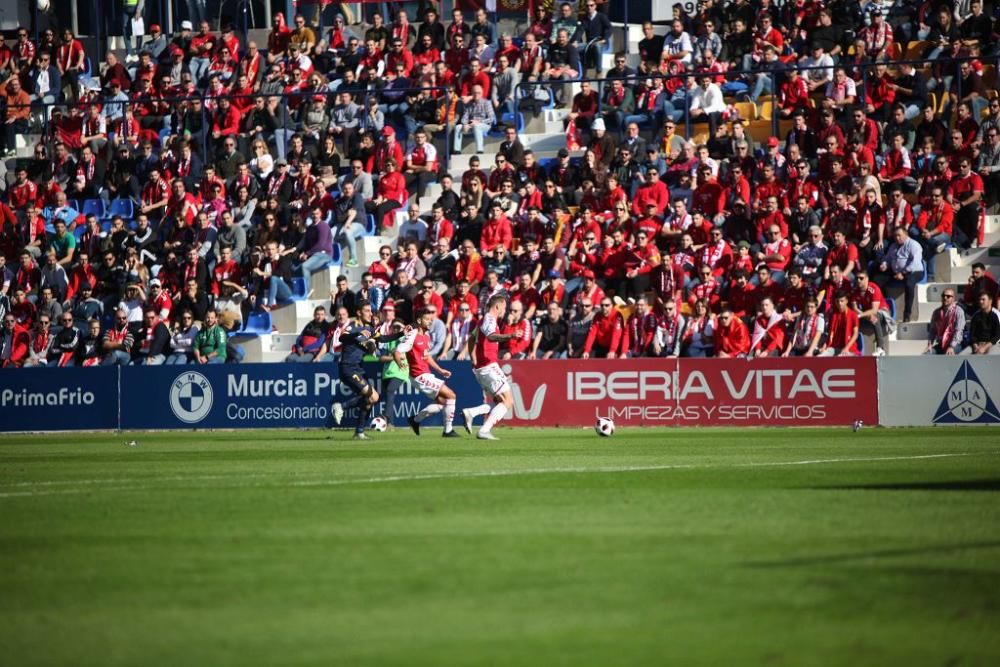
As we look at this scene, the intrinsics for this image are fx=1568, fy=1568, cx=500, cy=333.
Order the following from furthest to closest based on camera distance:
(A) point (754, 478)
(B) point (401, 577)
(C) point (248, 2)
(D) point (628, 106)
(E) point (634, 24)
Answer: (C) point (248, 2) < (E) point (634, 24) < (D) point (628, 106) < (A) point (754, 478) < (B) point (401, 577)

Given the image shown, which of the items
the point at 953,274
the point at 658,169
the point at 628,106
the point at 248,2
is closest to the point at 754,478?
the point at 953,274

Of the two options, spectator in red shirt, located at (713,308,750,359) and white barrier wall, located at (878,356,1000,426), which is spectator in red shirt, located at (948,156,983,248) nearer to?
white barrier wall, located at (878,356,1000,426)

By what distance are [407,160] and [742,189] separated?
8.46 meters

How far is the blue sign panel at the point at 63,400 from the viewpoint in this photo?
102 ft

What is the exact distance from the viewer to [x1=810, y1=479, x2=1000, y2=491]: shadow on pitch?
1334cm

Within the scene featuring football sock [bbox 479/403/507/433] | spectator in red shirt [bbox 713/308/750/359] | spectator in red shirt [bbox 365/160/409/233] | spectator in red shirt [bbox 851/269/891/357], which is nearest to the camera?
football sock [bbox 479/403/507/433]

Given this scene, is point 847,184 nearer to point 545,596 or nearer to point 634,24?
point 634,24

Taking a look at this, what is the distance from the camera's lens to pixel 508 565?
353 inches

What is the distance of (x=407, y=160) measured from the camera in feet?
113

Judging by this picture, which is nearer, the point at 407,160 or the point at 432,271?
the point at 432,271

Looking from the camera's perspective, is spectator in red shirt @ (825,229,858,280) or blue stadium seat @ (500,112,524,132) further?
blue stadium seat @ (500,112,524,132)

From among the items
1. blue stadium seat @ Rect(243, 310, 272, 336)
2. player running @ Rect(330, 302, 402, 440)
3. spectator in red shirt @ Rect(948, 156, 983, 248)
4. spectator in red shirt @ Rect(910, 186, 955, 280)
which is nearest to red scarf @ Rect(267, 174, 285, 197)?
blue stadium seat @ Rect(243, 310, 272, 336)

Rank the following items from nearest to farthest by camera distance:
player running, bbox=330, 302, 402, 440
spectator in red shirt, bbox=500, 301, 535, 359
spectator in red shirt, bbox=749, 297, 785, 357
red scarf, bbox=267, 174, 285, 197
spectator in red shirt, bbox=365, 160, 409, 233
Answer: player running, bbox=330, 302, 402, 440, spectator in red shirt, bbox=749, 297, 785, 357, spectator in red shirt, bbox=500, 301, 535, 359, spectator in red shirt, bbox=365, 160, 409, 233, red scarf, bbox=267, 174, 285, 197

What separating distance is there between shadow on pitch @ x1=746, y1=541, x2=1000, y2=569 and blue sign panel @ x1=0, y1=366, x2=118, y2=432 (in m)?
23.8
